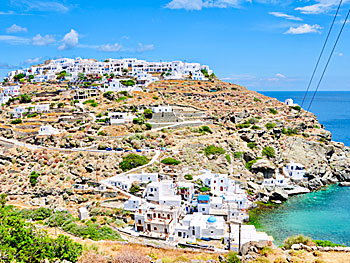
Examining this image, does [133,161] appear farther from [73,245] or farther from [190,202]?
[73,245]

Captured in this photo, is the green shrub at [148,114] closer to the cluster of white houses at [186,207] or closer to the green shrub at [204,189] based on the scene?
the cluster of white houses at [186,207]

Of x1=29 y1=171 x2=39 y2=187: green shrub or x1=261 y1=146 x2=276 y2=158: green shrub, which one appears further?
x1=261 y1=146 x2=276 y2=158: green shrub

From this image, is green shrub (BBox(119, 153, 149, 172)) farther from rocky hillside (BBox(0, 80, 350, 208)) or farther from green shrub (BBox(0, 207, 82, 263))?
green shrub (BBox(0, 207, 82, 263))

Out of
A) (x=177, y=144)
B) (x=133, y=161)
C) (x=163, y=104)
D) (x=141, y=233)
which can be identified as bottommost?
(x=141, y=233)

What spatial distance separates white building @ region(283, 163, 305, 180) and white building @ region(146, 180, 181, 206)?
1984 centimetres

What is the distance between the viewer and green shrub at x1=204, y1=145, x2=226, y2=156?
1609 inches

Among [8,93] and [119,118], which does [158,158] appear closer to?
[119,118]

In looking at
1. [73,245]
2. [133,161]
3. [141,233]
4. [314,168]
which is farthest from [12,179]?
[314,168]

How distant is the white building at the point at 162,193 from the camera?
29.0 m

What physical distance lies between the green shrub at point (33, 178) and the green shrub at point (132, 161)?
879 cm

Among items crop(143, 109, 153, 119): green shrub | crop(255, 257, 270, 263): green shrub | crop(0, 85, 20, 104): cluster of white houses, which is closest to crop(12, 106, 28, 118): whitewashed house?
crop(0, 85, 20, 104): cluster of white houses

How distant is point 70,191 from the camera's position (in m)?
31.2

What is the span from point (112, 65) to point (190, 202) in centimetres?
5226

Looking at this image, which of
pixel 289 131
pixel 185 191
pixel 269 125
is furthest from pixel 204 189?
pixel 289 131
